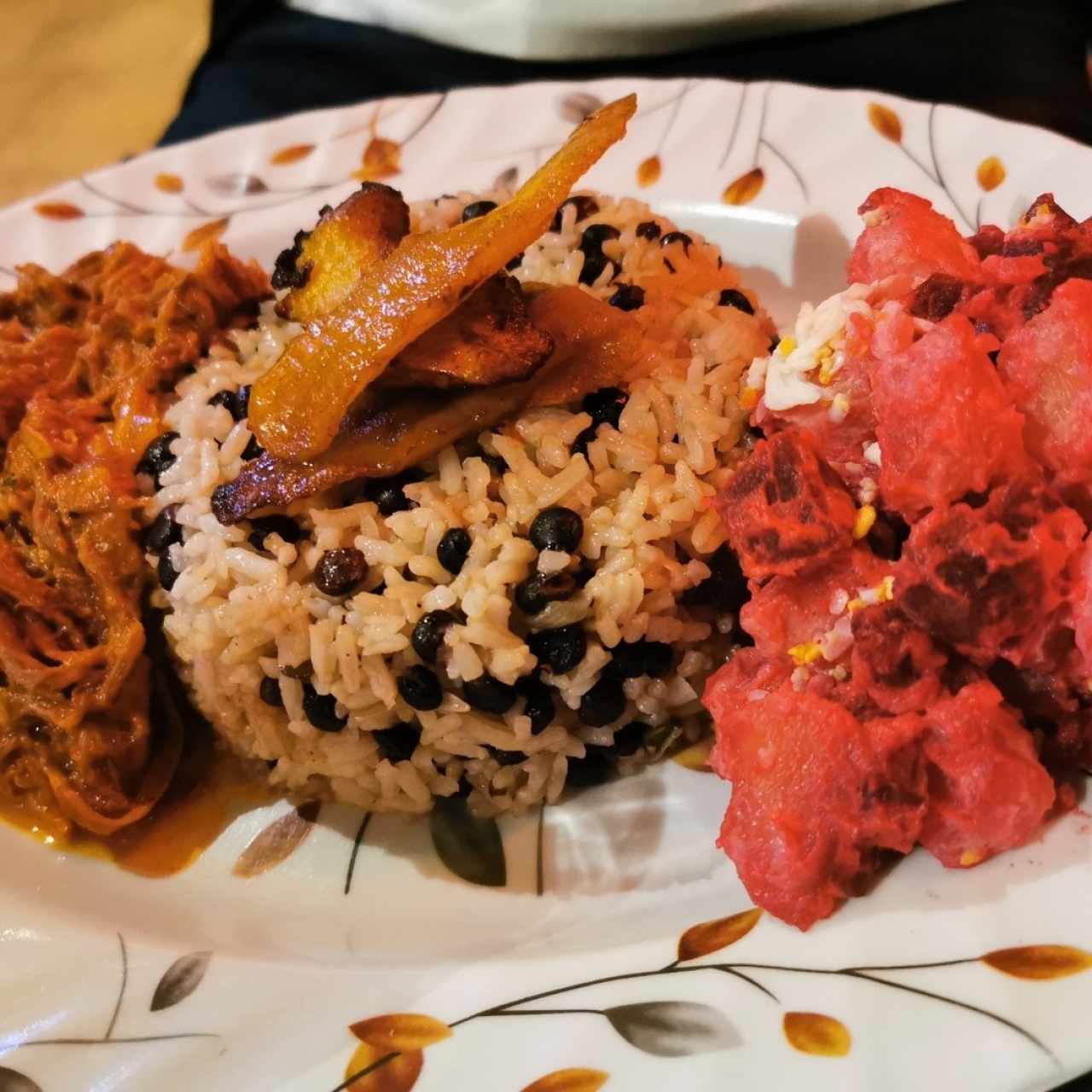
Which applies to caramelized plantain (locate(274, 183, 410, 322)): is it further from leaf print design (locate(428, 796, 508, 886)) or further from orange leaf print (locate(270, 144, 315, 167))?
orange leaf print (locate(270, 144, 315, 167))

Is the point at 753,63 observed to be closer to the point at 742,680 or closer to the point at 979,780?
the point at 742,680

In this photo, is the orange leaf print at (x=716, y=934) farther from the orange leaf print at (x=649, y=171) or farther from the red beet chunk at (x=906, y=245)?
the orange leaf print at (x=649, y=171)

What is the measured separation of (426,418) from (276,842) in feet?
3.43

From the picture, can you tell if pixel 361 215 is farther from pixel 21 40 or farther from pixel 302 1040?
pixel 21 40

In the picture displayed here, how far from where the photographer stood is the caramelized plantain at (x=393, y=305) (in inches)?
78.7

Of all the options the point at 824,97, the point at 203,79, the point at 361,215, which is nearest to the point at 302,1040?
the point at 361,215

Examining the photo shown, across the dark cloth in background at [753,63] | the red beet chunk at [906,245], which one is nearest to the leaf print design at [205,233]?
the dark cloth in background at [753,63]

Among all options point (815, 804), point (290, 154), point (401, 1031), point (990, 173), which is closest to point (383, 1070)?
point (401, 1031)

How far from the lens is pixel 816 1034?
1442mm

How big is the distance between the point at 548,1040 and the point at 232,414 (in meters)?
1.53

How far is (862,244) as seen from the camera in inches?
78.3

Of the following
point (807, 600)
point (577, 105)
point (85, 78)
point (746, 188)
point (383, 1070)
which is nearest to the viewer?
point (383, 1070)

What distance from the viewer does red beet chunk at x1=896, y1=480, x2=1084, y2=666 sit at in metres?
1.47

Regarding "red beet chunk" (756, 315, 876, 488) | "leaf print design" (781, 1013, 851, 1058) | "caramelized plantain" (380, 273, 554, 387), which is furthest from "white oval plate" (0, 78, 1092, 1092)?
"caramelized plantain" (380, 273, 554, 387)
